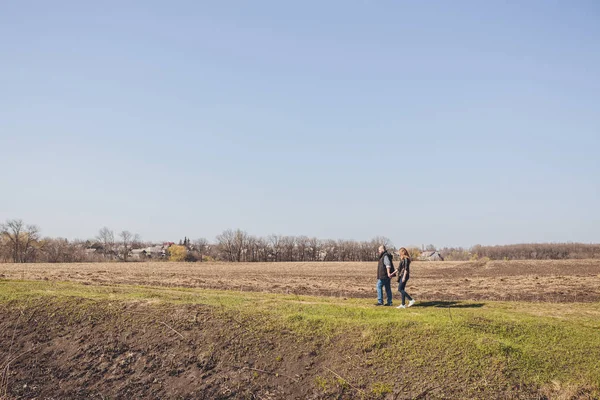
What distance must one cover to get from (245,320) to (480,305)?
9.02 metres

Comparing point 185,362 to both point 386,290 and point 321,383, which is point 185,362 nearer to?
point 321,383

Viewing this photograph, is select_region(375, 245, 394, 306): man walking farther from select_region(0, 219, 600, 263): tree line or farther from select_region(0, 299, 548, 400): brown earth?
select_region(0, 219, 600, 263): tree line

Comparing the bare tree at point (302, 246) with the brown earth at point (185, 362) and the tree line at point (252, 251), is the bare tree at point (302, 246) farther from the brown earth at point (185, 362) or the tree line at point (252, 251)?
the brown earth at point (185, 362)

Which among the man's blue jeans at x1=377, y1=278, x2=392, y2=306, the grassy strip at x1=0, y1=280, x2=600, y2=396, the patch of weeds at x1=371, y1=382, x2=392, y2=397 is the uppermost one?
the man's blue jeans at x1=377, y1=278, x2=392, y2=306

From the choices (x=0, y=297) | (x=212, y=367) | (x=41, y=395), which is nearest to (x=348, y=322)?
(x=212, y=367)

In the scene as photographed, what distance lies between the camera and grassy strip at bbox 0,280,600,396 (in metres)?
10.1

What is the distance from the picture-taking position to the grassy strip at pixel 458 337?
10125mm

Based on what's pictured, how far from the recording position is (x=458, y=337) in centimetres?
1145

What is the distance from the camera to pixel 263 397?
1079 centimetres

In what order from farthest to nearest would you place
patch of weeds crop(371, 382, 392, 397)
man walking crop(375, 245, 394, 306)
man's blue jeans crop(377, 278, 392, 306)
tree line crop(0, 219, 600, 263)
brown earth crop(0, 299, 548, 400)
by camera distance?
tree line crop(0, 219, 600, 263) < man's blue jeans crop(377, 278, 392, 306) < man walking crop(375, 245, 394, 306) < brown earth crop(0, 299, 548, 400) < patch of weeds crop(371, 382, 392, 397)

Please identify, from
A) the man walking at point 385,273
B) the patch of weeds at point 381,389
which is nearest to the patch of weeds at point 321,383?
the patch of weeds at point 381,389

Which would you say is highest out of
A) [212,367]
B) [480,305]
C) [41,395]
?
[480,305]

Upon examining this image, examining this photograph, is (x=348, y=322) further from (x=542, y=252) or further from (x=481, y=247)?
(x=481, y=247)

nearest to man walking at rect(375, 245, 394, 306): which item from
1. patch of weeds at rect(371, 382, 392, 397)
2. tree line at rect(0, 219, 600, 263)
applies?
patch of weeds at rect(371, 382, 392, 397)
